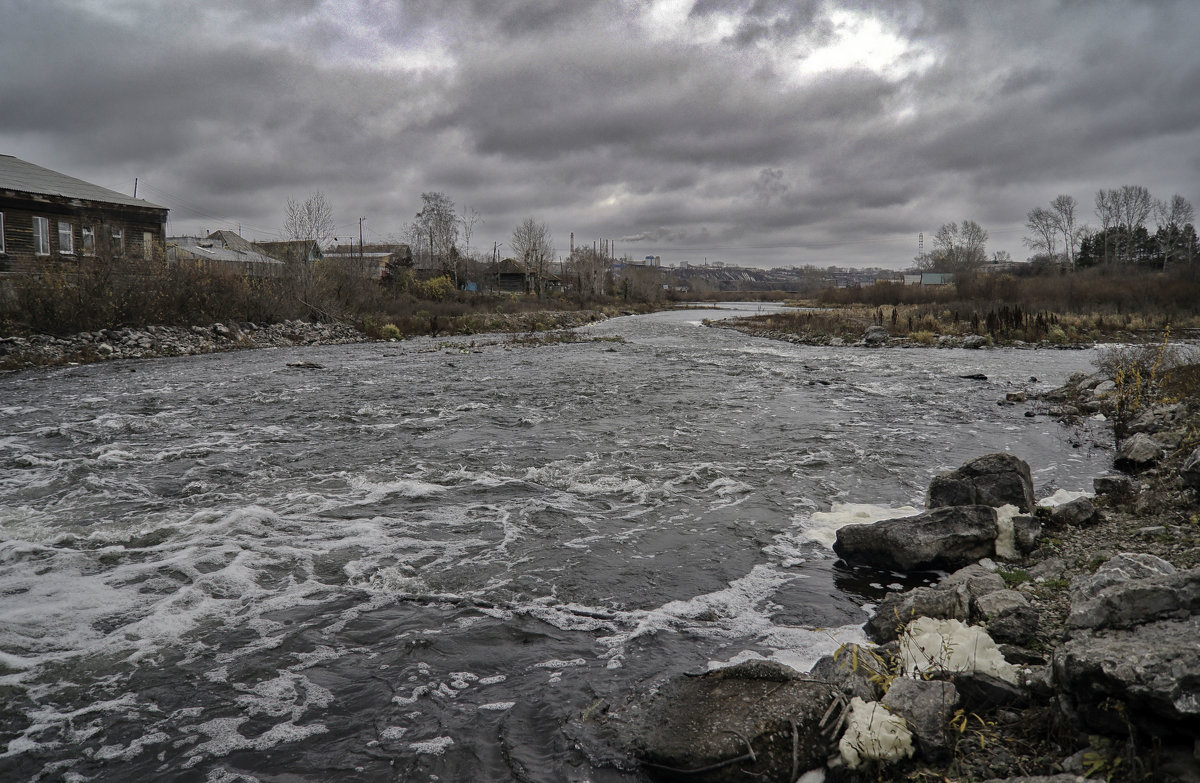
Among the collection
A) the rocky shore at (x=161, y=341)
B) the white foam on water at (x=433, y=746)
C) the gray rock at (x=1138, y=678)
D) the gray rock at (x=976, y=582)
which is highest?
the rocky shore at (x=161, y=341)

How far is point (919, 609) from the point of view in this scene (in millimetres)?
4391

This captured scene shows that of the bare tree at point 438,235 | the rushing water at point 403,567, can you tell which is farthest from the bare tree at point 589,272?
the rushing water at point 403,567

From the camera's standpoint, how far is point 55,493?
773cm

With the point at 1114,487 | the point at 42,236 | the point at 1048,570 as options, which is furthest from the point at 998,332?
the point at 42,236

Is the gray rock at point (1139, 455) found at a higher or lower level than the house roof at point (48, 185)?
lower

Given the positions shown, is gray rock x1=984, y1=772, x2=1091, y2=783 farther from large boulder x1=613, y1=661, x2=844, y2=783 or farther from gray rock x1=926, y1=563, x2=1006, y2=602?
gray rock x1=926, y1=563, x2=1006, y2=602

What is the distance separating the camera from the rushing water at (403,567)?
3609 millimetres

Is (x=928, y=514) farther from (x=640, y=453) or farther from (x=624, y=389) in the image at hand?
(x=624, y=389)

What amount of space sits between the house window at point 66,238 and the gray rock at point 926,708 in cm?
4088

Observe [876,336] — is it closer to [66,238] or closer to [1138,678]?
[1138,678]

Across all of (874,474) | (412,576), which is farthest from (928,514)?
(412,576)

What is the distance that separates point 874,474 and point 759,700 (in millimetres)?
6417

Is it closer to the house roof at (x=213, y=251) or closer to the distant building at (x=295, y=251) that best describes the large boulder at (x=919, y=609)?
the distant building at (x=295, y=251)

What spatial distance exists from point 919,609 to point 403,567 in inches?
168
